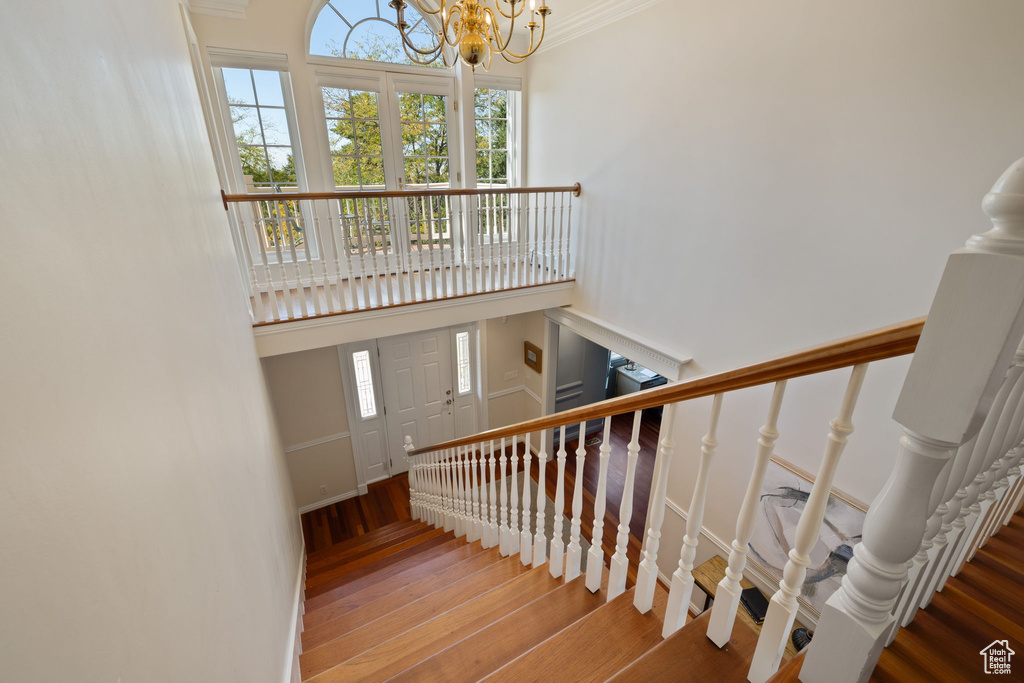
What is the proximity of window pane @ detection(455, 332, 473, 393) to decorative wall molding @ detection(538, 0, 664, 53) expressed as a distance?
3.30 m

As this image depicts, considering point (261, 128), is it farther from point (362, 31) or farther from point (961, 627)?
point (961, 627)

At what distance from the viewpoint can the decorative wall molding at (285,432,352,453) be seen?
191 inches

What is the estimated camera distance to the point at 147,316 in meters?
1.09

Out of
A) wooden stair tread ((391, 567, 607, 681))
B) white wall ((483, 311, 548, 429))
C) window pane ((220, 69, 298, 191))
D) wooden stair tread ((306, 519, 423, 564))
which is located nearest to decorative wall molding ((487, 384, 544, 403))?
white wall ((483, 311, 548, 429))

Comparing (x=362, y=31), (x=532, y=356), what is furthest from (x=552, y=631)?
(x=362, y=31)

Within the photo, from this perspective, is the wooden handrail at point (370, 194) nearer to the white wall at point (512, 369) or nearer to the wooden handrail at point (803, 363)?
the white wall at point (512, 369)

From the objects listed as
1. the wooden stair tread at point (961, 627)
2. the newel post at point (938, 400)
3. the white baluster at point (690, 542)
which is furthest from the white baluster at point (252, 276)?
the wooden stair tread at point (961, 627)

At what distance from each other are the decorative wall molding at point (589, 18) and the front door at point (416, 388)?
10.9 ft

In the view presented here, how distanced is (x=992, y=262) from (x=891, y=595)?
551mm

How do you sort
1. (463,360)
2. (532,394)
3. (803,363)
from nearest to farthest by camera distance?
(803,363) < (463,360) < (532,394)

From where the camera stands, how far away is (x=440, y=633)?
72.6 inches

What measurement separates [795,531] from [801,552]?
2038 millimetres

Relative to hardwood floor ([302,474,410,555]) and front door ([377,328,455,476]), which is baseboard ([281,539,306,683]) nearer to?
hardwood floor ([302,474,410,555])

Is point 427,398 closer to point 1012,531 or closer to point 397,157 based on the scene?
point 397,157
